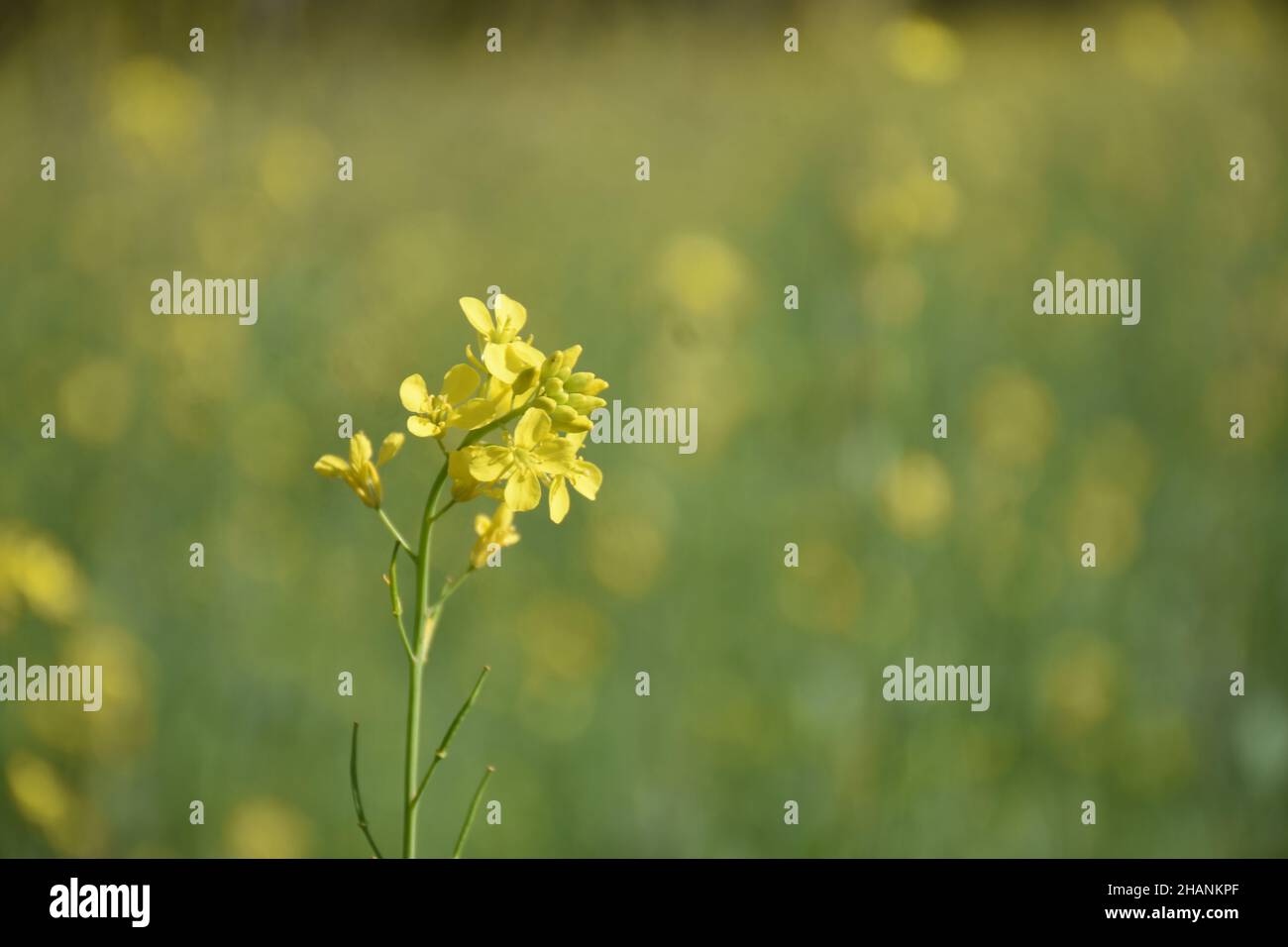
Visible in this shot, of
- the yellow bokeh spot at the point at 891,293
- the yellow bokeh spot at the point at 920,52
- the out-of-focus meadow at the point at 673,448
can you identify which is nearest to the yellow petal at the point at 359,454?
the out-of-focus meadow at the point at 673,448

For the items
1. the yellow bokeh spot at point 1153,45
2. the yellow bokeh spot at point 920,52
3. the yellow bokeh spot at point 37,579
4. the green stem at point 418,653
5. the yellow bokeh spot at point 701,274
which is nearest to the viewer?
the green stem at point 418,653

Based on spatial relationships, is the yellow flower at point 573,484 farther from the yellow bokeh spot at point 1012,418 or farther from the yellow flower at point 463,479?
the yellow bokeh spot at point 1012,418

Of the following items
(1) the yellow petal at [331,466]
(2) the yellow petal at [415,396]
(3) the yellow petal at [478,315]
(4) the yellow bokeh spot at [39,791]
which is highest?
(3) the yellow petal at [478,315]

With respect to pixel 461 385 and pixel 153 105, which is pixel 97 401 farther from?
pixel 461 385

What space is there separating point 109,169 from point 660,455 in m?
1.45

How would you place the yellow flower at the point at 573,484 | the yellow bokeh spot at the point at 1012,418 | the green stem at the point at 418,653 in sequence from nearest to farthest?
the green stem at the point at 418,653 → the yellow flower at the point at 573,484 → the yellow bokeh spot at the point at 1012,418

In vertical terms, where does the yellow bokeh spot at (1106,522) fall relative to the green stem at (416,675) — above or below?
above

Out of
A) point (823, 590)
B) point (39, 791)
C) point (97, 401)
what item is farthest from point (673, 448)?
point (39, 791)

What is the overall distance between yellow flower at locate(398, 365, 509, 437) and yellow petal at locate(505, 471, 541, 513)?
1.7 inches

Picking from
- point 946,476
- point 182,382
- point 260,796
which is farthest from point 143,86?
point 946,476

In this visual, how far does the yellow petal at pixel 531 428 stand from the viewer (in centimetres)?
68

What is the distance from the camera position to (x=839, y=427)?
2117 mm

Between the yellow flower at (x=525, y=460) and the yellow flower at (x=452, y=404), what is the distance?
0.02m
